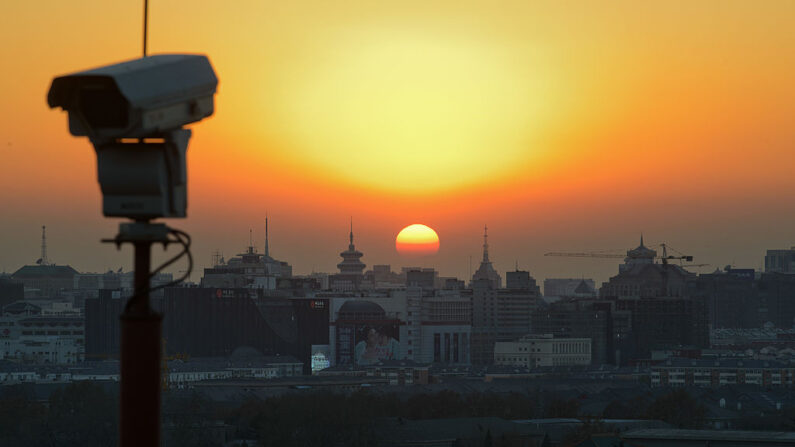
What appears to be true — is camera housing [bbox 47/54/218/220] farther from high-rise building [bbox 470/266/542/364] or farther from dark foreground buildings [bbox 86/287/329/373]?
high-rise building [bbox 470/266/542/364]

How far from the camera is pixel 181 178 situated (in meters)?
8.51

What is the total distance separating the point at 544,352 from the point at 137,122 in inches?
5495

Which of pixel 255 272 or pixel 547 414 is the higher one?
pixel 255 272

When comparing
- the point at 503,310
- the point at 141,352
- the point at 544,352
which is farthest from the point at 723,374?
the point at 141,352

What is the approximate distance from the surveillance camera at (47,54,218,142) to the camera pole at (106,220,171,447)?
0.51 meters

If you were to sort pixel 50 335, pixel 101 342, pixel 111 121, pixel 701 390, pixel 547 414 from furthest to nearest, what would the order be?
pixel 50 335
pixel 101 342
pixel 701 390
pixel 547 414
pixel 111 121

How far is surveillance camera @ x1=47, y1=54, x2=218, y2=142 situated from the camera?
8.09m

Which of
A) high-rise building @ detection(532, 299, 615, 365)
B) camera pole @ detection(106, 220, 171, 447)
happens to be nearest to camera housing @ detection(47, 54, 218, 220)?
camera pole @ detection(106, 220, 171, 447)

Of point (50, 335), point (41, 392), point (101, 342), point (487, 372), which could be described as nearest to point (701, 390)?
point (487, 372)

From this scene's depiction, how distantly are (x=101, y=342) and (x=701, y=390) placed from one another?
50.4 m

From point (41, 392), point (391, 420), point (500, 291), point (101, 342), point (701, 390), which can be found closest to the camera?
point (391, 420)

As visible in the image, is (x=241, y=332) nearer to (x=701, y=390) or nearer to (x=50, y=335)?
(x=50, y=335)

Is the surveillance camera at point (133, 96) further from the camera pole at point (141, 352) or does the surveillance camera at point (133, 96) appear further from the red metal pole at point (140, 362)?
the red metal pole at point (140, 362)

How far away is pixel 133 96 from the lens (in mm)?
7996
